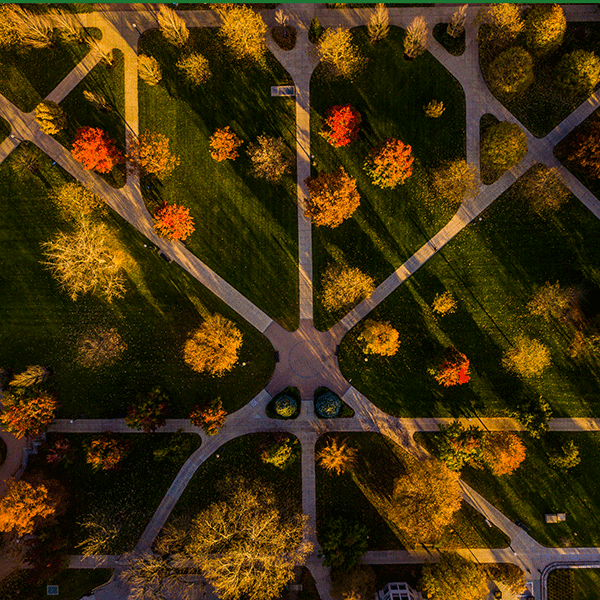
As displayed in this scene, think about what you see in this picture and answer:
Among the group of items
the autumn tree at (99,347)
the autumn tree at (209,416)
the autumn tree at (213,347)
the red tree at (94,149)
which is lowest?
the autumn tree at (209,416)

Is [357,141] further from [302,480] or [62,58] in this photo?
[302,480]

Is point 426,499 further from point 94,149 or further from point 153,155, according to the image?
point 94,149

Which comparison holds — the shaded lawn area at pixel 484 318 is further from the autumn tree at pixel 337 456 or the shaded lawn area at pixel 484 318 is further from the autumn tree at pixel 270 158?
the autumn tree at pixel 270 158

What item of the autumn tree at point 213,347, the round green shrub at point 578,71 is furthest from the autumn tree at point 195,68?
the round green shrub at point 578,71

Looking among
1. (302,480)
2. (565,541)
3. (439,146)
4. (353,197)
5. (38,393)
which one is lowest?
(565,541)

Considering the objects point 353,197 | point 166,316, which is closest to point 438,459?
point 353,197

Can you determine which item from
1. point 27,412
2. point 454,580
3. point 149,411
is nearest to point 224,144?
point 149,411
